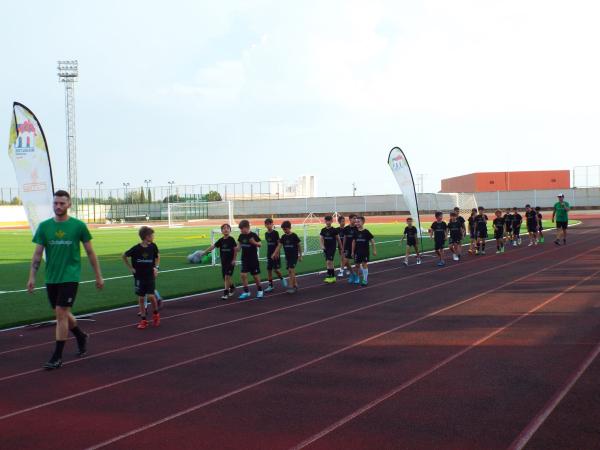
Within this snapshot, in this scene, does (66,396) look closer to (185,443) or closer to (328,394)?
(185,443)

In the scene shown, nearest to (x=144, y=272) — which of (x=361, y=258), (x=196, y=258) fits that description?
(x=361, y=258)

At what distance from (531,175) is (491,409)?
86760 mm

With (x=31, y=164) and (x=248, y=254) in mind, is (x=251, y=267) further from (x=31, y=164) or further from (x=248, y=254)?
(x=31, y=164)

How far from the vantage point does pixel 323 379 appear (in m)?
7.03

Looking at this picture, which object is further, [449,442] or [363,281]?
[363,281]

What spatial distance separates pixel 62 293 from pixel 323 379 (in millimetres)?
3178

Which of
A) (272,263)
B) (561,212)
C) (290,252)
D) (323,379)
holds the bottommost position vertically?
(323,379)

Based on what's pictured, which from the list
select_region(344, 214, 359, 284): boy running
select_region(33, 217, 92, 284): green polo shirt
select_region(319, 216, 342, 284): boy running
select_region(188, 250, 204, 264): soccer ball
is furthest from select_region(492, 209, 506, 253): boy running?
select_region(33, 217, 92, 284): green polo shirt

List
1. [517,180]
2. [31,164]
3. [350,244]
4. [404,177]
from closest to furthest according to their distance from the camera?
1. [31,164]
2. [350,244]
3. [404,177]
4. [517,180]

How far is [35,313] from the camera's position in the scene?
487 inches

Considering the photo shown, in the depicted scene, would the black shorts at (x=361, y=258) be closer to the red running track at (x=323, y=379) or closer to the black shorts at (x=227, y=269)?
the red running track at (x=323, y=379)

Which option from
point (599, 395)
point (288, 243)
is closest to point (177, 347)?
point (599, 395)

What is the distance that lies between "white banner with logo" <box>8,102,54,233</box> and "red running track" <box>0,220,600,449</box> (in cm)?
227

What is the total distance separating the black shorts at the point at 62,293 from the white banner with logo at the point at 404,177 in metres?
17.7
